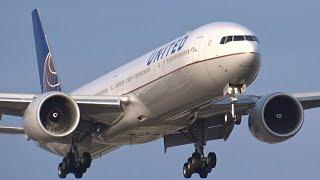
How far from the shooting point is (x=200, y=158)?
164 ft

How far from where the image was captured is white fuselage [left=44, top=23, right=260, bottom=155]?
42.5 m

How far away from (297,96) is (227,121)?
356cm

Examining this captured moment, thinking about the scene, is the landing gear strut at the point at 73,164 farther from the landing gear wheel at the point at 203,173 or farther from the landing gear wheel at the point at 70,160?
the landing gear wheel at the point at 203,173

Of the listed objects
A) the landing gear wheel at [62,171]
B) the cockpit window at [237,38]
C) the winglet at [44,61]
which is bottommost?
the landing gear wheel at [62,171]

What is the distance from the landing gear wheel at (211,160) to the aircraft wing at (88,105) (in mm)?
4835

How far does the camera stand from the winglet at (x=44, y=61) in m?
58.8

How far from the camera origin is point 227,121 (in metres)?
47.8

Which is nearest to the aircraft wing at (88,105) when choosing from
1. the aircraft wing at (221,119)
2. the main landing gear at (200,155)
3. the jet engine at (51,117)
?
the jet engine at (51,117)

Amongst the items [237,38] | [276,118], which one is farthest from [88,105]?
[276,118]

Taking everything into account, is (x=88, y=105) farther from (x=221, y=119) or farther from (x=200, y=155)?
(x=221, y=119)

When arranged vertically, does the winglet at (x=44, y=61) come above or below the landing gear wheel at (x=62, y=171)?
above

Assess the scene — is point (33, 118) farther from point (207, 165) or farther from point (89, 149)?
point (207, 165)

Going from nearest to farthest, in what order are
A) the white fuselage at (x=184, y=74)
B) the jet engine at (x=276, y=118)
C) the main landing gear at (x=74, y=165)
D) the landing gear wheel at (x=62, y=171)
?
1. the white fuselage at (x=184, y=74)
2. the jet engine at (x=276, y=118)
3. the main landing gear at (x=74, y=165)
4. the landing gear wheel at (x=62, y=171)

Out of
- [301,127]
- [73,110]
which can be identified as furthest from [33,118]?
[301,127]
